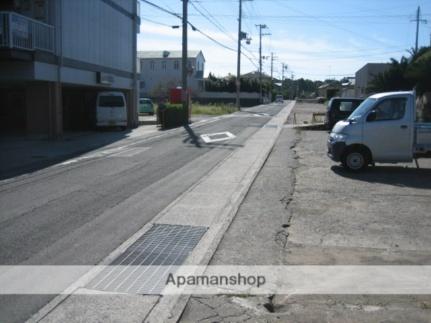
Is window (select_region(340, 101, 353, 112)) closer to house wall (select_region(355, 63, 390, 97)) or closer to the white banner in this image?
the white banner

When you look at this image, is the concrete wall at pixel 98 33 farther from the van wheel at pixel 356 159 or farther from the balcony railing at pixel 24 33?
the van wheel at pixel 356 159

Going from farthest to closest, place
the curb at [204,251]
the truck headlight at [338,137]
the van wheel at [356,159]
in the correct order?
the truck headlight at [338,137]
the van wheel at [356,159]
the curb at [204,251]

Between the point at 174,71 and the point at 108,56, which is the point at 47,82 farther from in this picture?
the point at 174,71

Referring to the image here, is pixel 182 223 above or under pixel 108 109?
under

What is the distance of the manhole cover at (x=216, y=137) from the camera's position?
81.5 ft

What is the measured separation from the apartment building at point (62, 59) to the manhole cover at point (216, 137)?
642cm

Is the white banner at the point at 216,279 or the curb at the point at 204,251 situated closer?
the curb at the point at 204,251

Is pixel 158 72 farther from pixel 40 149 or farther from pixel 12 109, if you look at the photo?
pixel 40 149

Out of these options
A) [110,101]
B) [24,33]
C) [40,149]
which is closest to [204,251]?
[40,149]

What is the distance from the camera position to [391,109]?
528 inches

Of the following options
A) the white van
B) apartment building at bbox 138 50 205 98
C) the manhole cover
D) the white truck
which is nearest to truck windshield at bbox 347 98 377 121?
the white truck

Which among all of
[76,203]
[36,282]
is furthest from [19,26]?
[36,282]

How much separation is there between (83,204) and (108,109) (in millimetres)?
20090

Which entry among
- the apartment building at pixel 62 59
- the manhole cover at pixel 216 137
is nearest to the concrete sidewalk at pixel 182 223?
the manhole cover at pixel 216 137
